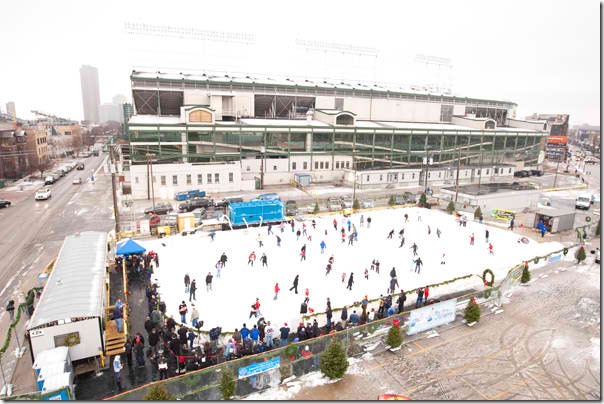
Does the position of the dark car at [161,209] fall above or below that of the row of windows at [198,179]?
below

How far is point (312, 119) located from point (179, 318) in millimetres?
51051

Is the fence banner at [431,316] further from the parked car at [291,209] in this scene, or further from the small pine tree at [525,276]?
the parked car at [291,209]

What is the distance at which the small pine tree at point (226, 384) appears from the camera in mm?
11078

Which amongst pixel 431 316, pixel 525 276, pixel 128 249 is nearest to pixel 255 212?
pixel 128 249

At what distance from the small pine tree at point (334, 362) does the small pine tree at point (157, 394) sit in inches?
197

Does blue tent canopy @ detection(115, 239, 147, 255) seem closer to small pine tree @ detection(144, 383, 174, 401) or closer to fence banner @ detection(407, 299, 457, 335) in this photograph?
small pine tree @ detection(144, 383, 174, 401)

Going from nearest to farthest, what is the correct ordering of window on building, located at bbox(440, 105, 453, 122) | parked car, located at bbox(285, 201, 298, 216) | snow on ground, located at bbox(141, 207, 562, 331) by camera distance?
snow on ground, located at bbox(141, 207, 562, 331) → parked car, located at bbox(285, 201, 298, 216) → window on building, located at bbox(440, 105, 453, 122)

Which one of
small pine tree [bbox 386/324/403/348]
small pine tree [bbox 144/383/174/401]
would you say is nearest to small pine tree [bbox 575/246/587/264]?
small pine tree [bbox 386/324/403/348]

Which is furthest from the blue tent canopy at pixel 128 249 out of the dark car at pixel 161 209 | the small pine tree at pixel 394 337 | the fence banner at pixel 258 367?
the dark car at pixel 161 209

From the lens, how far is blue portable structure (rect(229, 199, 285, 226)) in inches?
1211

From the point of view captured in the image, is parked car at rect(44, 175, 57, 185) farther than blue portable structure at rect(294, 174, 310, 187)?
Yes

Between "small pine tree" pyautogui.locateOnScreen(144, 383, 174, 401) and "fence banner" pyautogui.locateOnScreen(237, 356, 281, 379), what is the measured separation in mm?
2267

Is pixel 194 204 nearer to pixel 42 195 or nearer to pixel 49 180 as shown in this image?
pixel 42 195

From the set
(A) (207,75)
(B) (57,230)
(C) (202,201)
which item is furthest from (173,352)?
(A) (207,75)
